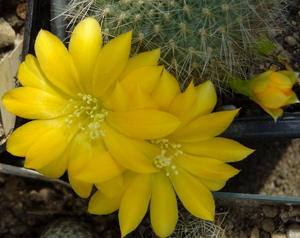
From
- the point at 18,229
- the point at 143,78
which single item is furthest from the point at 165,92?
the point at 18,229

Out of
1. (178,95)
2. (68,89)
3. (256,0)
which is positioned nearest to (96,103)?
(68,89)

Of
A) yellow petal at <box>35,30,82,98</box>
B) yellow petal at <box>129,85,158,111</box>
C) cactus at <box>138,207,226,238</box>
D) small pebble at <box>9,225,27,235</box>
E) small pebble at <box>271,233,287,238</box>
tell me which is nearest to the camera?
yellow petal at <box>129,85,158,111</box>

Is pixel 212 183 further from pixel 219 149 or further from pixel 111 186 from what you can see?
pixel 111 186

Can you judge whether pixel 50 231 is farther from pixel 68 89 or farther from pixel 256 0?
pixel 256 0

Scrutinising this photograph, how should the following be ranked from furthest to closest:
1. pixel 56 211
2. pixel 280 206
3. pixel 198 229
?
pixel 56 211
pixel 280 206
pixel 198 229

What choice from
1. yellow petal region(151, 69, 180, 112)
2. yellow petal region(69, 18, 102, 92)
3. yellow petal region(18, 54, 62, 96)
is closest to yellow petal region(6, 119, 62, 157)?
yellow petal region(18, 54, 62, 96)

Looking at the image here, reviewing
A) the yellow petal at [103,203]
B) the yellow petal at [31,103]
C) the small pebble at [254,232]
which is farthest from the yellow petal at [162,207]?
the small pebble at [254,232]

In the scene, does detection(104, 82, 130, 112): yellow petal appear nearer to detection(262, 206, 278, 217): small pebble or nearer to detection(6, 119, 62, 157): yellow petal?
detection(6, 119, 62, 157): yellow petal
